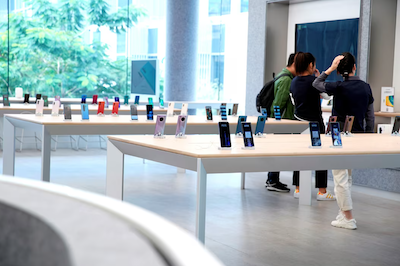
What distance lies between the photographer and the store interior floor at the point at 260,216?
11.1ft

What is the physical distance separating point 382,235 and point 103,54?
24.8 feet

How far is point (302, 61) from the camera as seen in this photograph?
5035mm

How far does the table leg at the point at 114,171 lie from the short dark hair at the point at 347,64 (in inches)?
78.5

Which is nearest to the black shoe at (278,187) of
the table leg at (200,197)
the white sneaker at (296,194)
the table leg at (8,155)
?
the white sneaker at (296,194)

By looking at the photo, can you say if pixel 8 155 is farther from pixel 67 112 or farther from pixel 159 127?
pixel 159 127

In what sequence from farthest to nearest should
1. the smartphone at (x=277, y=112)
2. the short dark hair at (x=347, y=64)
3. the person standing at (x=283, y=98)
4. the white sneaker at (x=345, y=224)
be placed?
the person standing at (x=283, y=98), the smartphone at (x=277, y=112), the short dark hair at (x=347, y=64), the white sneaker at (x=345, y=224)

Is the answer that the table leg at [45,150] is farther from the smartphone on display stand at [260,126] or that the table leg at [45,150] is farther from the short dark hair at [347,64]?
the short dark hair at [347,64]

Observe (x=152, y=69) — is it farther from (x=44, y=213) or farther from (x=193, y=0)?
(x=44, y=213)

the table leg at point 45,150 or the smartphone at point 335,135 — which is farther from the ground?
the smartphone at point 335,135

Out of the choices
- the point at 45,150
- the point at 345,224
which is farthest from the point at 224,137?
the point at 45,150

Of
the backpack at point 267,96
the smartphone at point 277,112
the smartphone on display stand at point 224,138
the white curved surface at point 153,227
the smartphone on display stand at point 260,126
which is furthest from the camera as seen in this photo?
the backpack at point 267,96

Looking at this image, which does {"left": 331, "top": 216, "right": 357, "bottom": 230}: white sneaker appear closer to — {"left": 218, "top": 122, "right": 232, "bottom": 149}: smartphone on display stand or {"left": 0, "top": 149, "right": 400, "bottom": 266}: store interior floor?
{"left": 0, "top": 149, "right": 400, "bottom": 266}: store interior floor

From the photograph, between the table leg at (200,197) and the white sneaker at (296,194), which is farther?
the white sneaker at (296,194)

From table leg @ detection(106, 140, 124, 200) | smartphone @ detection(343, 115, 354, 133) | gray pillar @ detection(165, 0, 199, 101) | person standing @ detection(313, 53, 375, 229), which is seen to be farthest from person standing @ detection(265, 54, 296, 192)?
gray pillar @ detection(165, 0, 199, 101)
